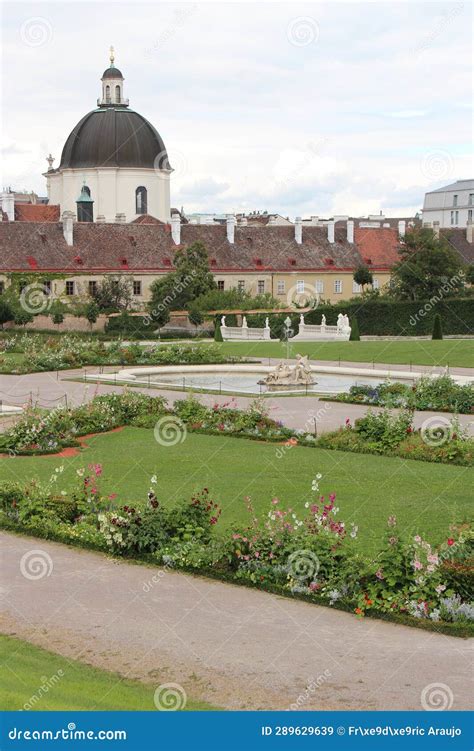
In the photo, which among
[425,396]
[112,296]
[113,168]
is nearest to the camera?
[425,396]

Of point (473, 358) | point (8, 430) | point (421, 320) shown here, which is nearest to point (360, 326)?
point (421, 320)

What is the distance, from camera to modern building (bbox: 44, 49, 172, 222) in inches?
3403

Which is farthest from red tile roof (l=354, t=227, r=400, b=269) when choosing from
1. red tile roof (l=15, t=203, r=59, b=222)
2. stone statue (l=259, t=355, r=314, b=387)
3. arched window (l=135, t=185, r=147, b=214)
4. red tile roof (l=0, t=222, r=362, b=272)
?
stone statue (l=259, t=355, r=314, b=387)

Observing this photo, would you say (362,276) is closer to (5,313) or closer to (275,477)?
(5,313)

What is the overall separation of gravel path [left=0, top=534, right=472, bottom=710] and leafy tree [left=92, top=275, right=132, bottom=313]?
158 feet

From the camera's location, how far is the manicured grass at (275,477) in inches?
574

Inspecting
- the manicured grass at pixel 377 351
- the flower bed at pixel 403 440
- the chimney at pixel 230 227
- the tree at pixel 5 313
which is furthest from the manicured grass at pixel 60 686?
the chimney at pixel 230 227

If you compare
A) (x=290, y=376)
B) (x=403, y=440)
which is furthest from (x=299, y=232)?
(x=403, y=440)

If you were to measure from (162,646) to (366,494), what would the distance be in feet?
20.9

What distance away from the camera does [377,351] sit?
41750 mm

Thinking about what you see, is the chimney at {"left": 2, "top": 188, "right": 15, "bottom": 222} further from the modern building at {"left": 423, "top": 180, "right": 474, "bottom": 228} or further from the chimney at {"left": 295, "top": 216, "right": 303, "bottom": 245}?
the modern building at {"left": 423, "top": 180, "right": 474, "bottom": 228}

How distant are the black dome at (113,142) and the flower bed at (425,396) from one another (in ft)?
207

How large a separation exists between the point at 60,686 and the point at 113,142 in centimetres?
8065

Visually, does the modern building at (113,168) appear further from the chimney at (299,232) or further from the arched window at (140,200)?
the chimney at (299,232)
